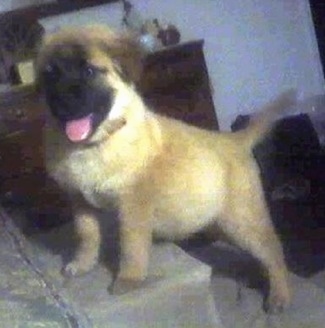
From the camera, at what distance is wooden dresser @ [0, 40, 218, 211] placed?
1.28 meters

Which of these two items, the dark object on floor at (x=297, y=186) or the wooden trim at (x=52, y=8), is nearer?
the dark object on floor at (x=297, y=186)

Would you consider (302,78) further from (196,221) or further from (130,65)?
(130,65)

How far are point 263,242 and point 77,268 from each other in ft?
0.70

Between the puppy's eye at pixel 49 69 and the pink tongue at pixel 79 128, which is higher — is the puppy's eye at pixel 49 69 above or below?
above

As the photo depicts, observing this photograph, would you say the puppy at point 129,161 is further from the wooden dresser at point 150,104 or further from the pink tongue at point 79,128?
the wooden dresser at point 150,104

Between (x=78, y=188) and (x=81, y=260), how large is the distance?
79 millimetres

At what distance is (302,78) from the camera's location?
1.34 metres

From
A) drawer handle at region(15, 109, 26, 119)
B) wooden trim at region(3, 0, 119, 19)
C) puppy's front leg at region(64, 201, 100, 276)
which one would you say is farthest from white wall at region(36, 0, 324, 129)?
puppy's front leg at region(64, 201, 100, 276)

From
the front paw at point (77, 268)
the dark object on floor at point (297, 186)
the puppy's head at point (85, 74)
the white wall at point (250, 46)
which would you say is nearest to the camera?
the puppy's head at point (85, 74)

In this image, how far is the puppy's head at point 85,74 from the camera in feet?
2.83

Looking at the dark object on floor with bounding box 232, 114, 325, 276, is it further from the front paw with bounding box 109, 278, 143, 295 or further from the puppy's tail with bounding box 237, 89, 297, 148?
the front paw with bounding box 109, 278, 143, 295

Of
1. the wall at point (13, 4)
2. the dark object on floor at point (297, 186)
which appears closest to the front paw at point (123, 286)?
the dark object on floor at point (297, 186)

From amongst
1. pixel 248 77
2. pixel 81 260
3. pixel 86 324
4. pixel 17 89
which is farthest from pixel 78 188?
pixel 248 77

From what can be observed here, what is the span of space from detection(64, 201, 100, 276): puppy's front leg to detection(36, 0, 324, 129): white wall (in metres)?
0.39
